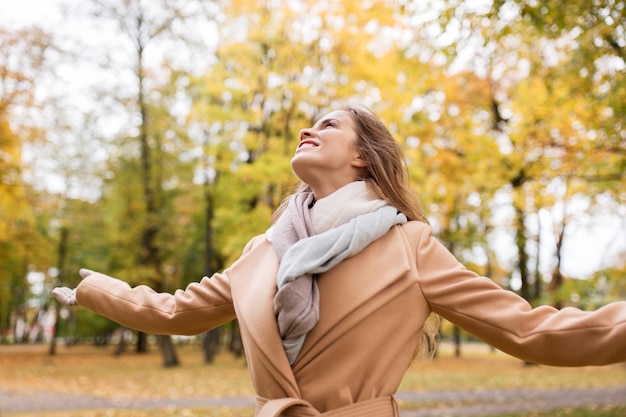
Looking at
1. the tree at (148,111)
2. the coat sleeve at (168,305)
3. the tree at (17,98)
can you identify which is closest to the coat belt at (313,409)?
the coat sleeve at (168,305)

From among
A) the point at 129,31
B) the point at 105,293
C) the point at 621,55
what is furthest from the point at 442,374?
the point at 105,293

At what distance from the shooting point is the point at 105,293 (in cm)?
236

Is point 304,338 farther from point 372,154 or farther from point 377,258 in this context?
point 372,154

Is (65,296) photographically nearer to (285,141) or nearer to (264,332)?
(264,332)

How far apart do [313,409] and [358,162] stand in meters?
0.85

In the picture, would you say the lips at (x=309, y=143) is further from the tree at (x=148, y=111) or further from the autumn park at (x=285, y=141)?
the tree at (x=148, y=111)

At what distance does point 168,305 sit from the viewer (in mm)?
2246

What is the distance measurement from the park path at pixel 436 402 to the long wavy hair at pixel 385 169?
7821mm

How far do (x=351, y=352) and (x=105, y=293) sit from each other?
1080 millimetres

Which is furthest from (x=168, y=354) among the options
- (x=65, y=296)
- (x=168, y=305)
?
(x=168, y=305)

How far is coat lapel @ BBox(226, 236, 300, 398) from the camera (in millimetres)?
1817

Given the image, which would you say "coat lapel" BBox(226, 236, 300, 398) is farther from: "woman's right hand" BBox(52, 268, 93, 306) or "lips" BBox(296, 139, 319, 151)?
"woman's right hand" BBox(52, 268, 93, 306)

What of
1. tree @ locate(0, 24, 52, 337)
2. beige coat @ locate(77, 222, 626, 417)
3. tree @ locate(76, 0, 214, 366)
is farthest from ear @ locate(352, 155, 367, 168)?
tree @ locate(76, 0, 214, 366)

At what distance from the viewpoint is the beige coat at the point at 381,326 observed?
1755mm
